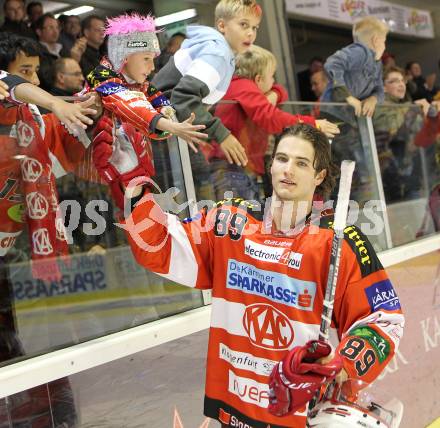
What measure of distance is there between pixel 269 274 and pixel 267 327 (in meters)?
0.14

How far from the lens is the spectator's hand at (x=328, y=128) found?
2.83 meters

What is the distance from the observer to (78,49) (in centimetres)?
376

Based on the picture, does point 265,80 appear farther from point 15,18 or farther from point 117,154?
point 15,18

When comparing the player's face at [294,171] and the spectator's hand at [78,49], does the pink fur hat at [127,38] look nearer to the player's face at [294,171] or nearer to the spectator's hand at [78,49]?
the player's face at [294,171]

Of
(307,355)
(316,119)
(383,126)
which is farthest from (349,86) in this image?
(307,355)

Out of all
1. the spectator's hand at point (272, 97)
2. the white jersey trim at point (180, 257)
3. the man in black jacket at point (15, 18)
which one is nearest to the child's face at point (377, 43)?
the spectator's hand at point (272, 97)

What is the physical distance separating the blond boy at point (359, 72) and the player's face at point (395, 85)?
806 millimetres

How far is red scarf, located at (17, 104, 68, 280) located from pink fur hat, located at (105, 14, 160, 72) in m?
0.26

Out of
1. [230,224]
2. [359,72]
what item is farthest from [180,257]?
[359,72]

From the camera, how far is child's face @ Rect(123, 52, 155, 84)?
1.87 m

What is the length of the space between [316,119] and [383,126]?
618 millimetres

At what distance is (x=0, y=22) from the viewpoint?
4.27 metres

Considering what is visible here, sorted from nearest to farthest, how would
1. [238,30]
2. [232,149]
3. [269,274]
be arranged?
[269,274], [232,149], [238,30]

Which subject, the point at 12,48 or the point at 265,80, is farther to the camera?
the point at 265,80
